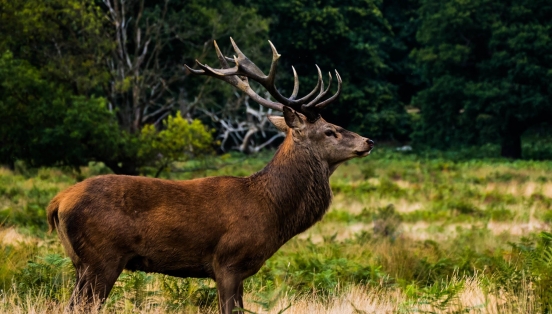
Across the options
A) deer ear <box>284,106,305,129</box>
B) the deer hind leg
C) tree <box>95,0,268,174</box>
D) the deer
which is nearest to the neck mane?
the deer

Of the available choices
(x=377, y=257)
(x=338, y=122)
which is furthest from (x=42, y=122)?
(x=338, y=122)

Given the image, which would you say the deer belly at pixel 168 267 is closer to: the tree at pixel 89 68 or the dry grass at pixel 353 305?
the dry grass at pixel 353 305

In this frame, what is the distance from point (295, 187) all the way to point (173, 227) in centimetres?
119

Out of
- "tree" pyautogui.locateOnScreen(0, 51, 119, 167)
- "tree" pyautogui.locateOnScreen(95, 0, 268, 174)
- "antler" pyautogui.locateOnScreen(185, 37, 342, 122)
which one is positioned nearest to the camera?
"antler" pyautogui.locateOnScreen(185, 37, 342, 122)

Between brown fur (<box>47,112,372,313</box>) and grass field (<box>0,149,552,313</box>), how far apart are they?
1.06 feet

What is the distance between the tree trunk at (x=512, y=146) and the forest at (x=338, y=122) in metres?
0.07

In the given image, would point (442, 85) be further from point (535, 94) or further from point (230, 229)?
point (230, 229)

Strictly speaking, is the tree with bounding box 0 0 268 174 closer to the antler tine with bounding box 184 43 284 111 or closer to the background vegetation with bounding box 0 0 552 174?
the background vegetation with bounding box 0 0 552 174

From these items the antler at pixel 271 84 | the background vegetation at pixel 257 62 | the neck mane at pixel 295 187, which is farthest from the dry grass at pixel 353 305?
the background vegetation at pixel 257 62

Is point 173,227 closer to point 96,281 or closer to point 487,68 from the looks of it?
point 96,281

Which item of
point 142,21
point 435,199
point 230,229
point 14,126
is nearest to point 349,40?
point 142,21

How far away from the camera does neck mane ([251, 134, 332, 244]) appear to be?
6629 millimetres

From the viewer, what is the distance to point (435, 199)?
19.8 metres

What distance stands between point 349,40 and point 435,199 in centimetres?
2442
